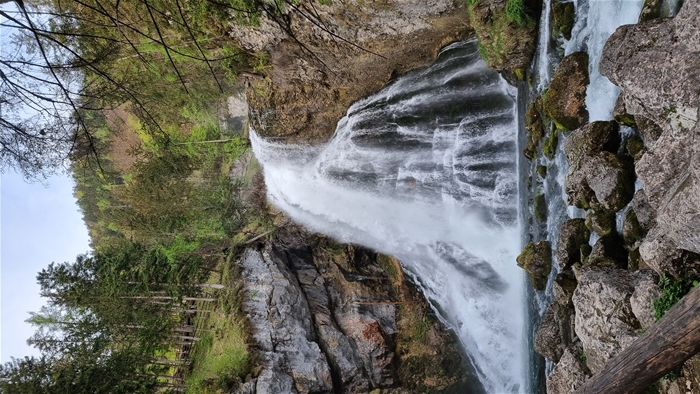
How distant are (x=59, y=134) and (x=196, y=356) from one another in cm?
706

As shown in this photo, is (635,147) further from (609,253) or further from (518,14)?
(518,14)

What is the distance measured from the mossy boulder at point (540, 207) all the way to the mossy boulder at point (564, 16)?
235 centimetres

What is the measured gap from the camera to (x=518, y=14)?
22.0 ft

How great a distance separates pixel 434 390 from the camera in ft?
34.9

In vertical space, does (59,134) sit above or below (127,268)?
below

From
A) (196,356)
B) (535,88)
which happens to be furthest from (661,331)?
(196,356)

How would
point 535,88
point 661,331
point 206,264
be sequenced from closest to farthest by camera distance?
point 661,331, point 535,88, point 206,264

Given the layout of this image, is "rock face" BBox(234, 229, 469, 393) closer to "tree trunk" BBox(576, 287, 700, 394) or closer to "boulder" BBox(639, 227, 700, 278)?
"tree trunk" BBox(576, 287, 700, 394)

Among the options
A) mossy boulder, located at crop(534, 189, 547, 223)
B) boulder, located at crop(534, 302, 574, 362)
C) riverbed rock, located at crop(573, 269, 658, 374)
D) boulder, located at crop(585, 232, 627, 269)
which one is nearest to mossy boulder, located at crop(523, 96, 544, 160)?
mossy boulder, located at crop(534, 189, 547, 223)

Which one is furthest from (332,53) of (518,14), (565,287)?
(565,287)

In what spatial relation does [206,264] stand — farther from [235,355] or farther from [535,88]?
[535,88]

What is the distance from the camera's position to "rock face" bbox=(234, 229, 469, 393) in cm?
960

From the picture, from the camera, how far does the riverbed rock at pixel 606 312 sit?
4215mm

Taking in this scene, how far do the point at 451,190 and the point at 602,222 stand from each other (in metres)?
4.30
